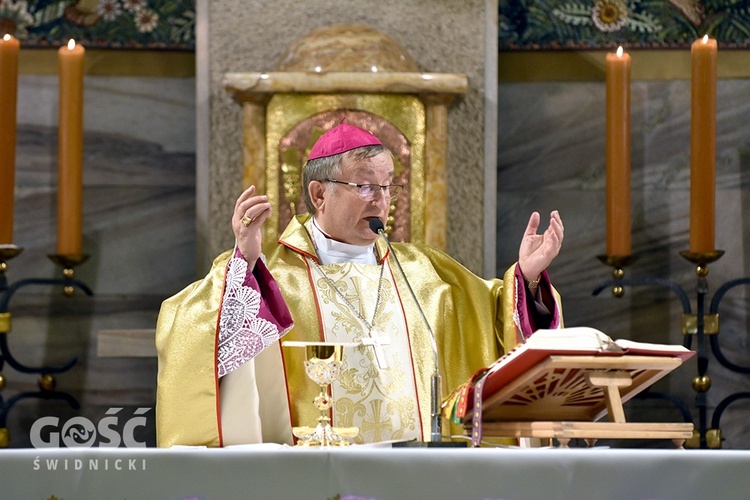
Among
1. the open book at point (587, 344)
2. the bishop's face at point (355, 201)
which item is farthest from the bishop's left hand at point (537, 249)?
the open book at point (587, 344)

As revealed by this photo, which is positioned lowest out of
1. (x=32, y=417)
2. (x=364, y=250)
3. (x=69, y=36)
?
(x=32, y=417)

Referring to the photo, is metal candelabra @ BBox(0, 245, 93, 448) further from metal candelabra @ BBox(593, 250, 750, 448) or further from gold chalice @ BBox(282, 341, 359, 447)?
metal candelabra @ BBox(593, 250, 750, 448)

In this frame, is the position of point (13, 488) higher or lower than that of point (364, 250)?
lower

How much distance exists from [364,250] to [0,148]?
152cm

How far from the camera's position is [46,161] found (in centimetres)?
514

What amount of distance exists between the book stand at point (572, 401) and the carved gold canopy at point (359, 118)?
175 cm

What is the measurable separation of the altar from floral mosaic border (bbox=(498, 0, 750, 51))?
301 centimetres

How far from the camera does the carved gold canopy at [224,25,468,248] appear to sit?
4559mm

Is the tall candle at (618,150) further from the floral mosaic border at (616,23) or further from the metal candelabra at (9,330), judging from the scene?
the metal candelabra at (9,330)

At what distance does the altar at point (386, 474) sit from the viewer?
7.84ft

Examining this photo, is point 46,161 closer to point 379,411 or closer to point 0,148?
point 0,148

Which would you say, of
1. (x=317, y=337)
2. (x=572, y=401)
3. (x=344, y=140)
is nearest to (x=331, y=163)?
(x=344, y=140)

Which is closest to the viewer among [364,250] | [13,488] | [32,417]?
[13,488]

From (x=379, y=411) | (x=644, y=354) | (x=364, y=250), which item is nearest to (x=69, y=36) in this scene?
(x=364, y=250)
